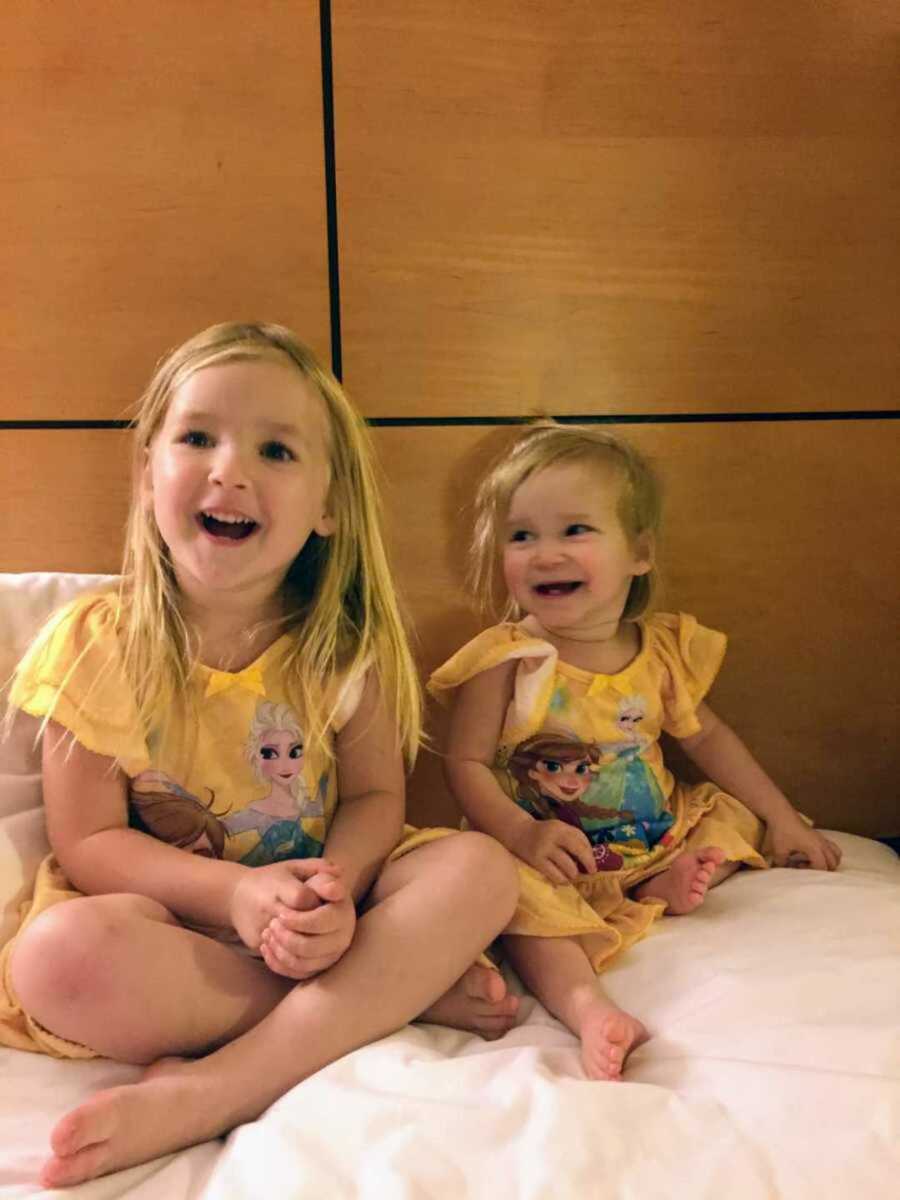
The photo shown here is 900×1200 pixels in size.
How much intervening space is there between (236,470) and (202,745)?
28 cm

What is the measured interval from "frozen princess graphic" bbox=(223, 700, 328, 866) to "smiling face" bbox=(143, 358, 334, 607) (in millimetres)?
149

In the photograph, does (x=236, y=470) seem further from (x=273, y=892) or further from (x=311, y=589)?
(x=273, y=892)

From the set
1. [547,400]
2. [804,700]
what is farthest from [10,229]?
[804,700]

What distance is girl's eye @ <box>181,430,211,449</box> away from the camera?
1.01 meters

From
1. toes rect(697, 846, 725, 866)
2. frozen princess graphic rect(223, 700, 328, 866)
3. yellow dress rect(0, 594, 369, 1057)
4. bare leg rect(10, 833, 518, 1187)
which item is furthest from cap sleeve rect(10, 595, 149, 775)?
toes rect(697, 846, 725, 866)

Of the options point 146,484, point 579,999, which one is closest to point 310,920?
point 579,999

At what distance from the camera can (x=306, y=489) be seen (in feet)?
3.39

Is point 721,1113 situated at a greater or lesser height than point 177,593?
lesser

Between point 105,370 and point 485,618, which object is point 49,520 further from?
point 485,618

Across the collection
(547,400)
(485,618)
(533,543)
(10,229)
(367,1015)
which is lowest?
(367,1015)

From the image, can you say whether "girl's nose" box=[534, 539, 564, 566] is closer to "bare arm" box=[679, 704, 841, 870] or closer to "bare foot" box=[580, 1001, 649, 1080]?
"bare arm" box=[679, 704, 841, 870]

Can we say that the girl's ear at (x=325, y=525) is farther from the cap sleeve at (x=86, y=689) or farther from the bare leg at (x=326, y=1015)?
the bare leg at (x=326, y=1015)

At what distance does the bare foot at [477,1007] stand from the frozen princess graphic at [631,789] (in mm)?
294

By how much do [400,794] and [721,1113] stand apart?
0.47m
